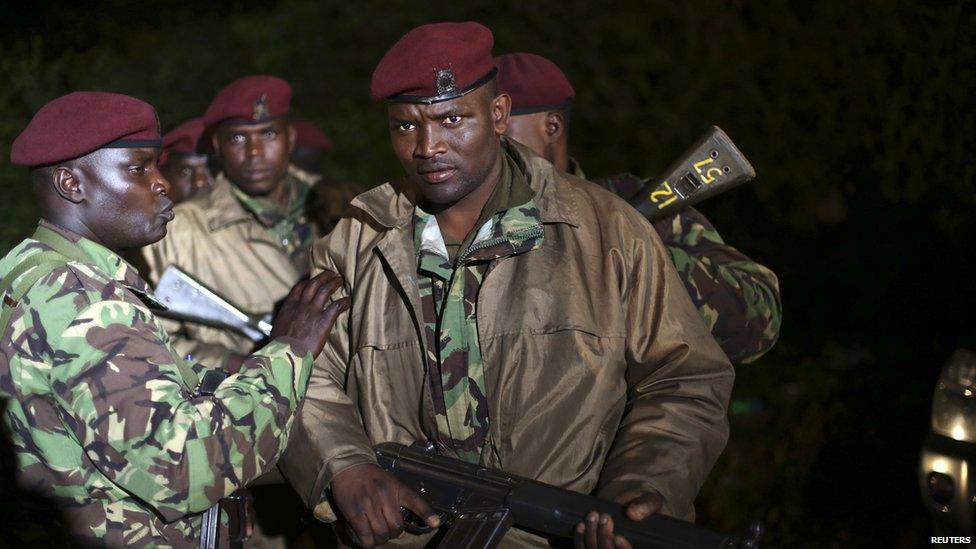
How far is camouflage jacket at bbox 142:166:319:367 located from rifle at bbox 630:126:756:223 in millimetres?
1735

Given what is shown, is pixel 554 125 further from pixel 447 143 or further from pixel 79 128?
pixel 79 128

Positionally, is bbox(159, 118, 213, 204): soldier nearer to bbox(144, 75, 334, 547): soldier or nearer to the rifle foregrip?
bbox(144, 75, 334, 547): soldier

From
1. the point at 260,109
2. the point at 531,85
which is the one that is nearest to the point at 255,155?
the point at 260,109

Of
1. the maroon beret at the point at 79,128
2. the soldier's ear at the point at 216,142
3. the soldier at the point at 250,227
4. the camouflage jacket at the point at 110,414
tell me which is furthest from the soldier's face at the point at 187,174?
the camouflage jacket at the point at 110,414

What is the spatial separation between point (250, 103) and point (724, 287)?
7.81 ft

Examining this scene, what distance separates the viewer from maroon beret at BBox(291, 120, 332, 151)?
7.94 m

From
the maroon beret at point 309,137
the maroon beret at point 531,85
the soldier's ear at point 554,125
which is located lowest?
the maroon beret at point 309,137

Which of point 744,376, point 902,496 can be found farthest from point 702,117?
point 902,496

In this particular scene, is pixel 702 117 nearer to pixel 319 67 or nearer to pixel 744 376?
pixel 744 376

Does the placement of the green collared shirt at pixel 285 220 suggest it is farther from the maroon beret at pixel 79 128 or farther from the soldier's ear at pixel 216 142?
the maroon beret at pixel 79 128

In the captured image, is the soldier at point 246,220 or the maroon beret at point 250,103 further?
the maroon beret at point 250,103

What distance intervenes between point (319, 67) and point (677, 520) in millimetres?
7061

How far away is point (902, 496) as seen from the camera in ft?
15.8

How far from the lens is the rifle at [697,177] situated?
3.30 metres
